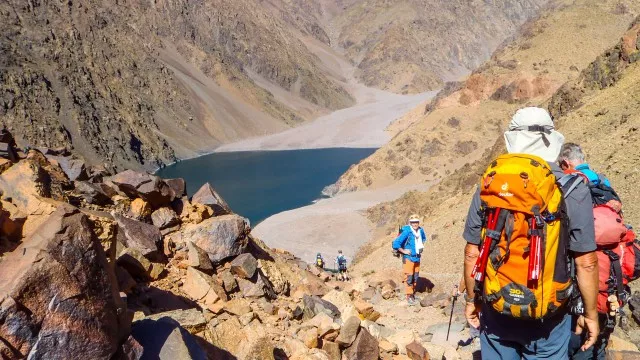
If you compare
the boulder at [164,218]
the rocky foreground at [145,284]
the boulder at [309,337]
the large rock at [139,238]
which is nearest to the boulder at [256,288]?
the rocky foreground at [145,284]

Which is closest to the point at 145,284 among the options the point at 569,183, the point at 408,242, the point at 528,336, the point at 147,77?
the point at 528,336

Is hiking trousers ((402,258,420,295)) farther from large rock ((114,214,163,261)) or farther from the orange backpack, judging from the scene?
the orange backpack

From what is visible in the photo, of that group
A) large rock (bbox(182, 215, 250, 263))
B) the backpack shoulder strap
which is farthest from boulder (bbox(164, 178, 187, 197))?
the backpack shoulder strap

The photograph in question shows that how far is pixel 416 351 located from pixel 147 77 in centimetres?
11730

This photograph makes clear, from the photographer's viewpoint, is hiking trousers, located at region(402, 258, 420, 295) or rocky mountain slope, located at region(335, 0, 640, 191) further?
rocky mountain slope, located at region(335, 0, 640, 191)

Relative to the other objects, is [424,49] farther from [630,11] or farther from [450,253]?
[450,253]

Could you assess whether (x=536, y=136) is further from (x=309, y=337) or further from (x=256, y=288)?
(x=256, y=288)

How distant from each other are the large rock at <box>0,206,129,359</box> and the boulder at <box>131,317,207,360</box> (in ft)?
1.23

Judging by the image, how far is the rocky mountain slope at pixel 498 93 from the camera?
5528 centimetres

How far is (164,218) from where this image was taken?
30.2ft

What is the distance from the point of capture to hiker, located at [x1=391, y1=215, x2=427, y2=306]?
31.9 ft

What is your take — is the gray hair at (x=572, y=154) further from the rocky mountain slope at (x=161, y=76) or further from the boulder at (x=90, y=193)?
the rocky mountain slope at (x=161, y=76)

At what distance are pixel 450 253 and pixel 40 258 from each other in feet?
49.4

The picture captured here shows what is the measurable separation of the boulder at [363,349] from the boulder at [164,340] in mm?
2066
